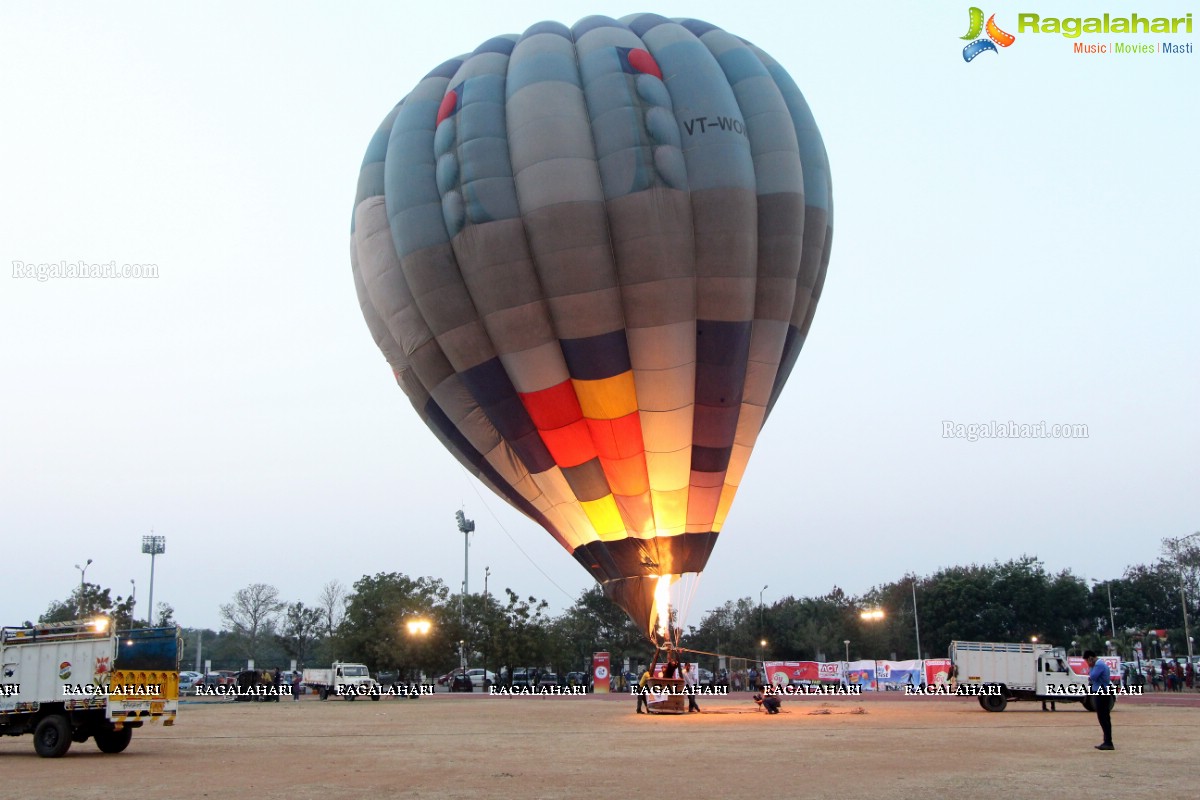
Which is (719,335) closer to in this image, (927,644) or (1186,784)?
(1186,784)

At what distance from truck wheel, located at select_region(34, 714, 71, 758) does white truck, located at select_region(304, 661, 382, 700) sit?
3222cm

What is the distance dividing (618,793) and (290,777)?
4.45 m

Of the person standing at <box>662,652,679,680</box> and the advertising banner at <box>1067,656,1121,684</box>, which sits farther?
the advertising banner at <box>1067,656,1121,684</box>

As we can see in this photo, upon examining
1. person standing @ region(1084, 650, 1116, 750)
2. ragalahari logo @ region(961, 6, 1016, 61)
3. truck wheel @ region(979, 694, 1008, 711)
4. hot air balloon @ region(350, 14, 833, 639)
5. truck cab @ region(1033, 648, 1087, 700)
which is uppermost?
ragalahari logo @ region(961, 6, 1016, 61)

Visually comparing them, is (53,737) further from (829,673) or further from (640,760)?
(829,673)

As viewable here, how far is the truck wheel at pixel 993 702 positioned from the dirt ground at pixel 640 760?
11.5ft

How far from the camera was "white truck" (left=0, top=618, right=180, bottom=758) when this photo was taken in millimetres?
16734

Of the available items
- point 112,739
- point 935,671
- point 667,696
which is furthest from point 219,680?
point 112,739

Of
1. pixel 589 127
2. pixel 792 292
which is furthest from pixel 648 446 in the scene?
pixel 589 127

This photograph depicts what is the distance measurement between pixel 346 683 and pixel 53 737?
34.4 metres

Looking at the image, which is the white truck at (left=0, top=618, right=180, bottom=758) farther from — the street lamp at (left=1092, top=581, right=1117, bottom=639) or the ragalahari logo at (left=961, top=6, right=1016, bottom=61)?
the street lamp at (left=1092, top=581, right=1117, bottom=639)

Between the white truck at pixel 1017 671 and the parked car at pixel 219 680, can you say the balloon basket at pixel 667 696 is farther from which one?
the parked car at pixel 219 680

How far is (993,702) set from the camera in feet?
92.2

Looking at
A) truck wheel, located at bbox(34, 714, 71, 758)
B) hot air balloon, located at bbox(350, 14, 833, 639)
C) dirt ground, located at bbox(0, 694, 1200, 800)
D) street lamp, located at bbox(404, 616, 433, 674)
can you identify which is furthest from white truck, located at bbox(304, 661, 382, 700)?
truck wheel, located at bbox(34, 714, 71, 758)
